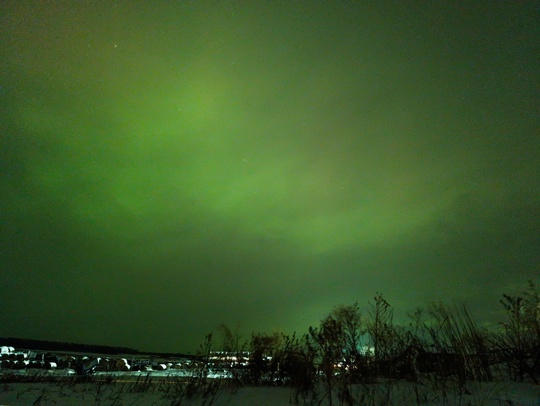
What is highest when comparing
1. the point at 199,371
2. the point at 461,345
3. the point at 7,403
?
the point at 461,345

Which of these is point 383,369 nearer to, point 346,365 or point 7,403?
point 346,365

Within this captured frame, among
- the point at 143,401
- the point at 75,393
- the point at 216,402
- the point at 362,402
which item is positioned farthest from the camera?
the point at 75,393

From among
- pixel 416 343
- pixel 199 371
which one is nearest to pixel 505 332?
pixel 416 343

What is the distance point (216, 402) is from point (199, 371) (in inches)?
100

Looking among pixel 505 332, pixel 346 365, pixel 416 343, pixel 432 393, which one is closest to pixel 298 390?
pixel 346 365

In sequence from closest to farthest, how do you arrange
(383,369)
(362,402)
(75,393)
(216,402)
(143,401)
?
(362,402) → (216,402) → (143,401) → (383,369) → (75,393)

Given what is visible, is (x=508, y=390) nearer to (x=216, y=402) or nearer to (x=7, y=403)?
(x=216, y=402)

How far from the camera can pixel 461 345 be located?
376 inches

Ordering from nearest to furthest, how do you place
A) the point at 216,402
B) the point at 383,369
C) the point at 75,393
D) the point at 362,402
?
1. the point at 362,402
2. the point at 216,402
3. the point at 383,369
4. the point at 75,393

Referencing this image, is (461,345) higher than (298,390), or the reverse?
(461,345)

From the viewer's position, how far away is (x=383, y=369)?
1005 cm

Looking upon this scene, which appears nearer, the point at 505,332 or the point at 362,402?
the point at 362,402

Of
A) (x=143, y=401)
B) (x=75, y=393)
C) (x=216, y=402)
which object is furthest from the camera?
(x=75, y=393)

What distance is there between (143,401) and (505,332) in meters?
10.8
